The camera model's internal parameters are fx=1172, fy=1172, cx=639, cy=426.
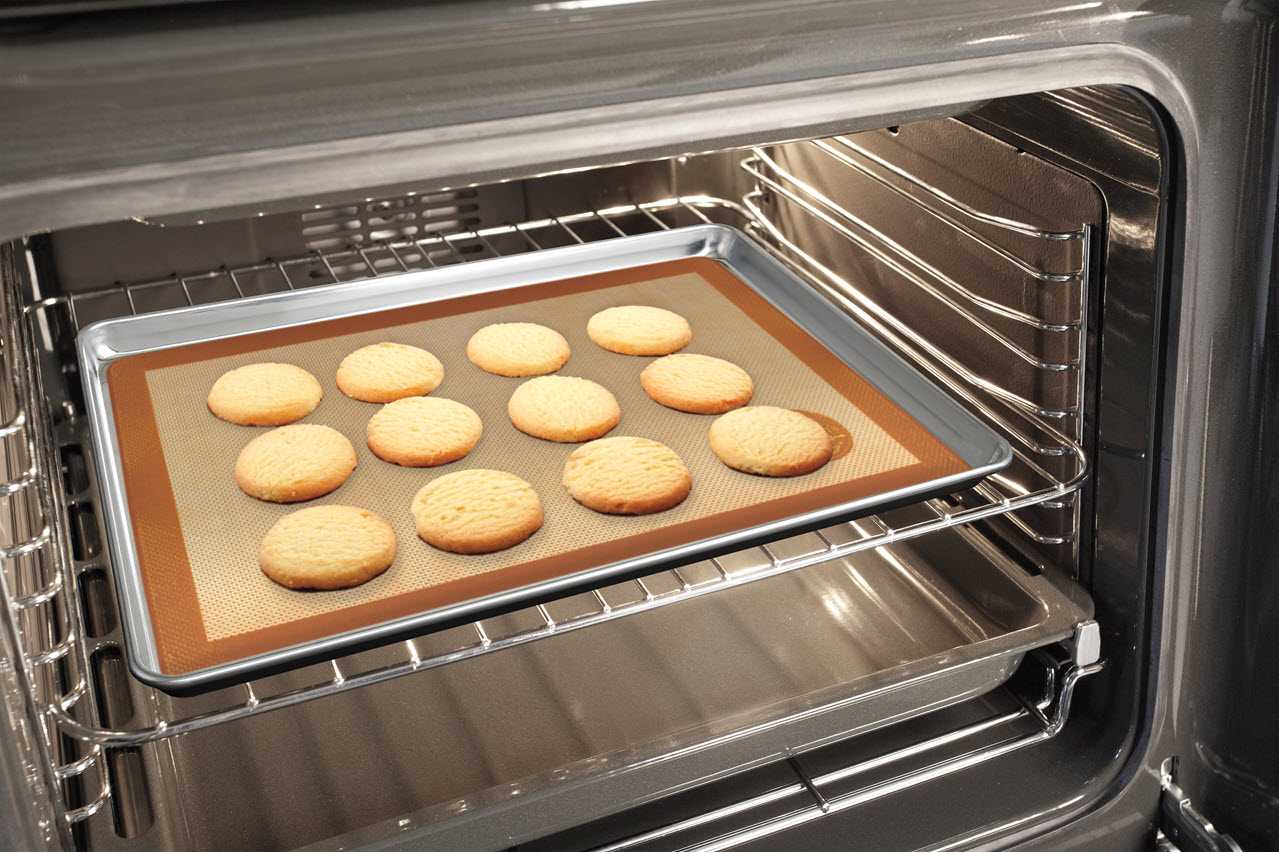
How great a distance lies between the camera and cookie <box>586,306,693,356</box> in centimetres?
132

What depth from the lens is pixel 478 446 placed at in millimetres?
1191

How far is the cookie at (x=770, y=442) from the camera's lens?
1111 millimetres

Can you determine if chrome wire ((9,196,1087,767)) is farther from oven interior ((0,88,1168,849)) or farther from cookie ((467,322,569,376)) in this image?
cookie ((467,322,569,376))

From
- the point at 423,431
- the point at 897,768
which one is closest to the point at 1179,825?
the point at 897,768

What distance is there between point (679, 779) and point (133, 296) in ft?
2.68

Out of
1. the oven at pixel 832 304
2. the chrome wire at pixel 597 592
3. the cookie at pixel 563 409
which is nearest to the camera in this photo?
the oven at pixel 832 304

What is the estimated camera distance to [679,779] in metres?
1.00

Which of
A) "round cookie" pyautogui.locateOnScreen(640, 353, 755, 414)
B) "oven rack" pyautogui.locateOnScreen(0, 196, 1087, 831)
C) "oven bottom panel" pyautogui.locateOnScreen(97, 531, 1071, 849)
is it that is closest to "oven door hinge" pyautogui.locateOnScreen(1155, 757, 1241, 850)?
"oven bottom panel" pyautogui.locateOnScreen(97, 531, 1071, 849)

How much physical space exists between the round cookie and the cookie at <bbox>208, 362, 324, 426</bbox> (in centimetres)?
36

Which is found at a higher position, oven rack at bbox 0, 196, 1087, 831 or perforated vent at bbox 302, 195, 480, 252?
perforated vent at bbox 302, 195, 480, 252

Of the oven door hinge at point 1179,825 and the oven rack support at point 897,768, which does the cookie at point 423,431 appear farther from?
the oven door hinge at point 1179,825

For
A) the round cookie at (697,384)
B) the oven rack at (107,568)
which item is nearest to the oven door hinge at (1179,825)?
the oven rack at (107,568)

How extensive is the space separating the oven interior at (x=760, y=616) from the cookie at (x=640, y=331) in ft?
0.69

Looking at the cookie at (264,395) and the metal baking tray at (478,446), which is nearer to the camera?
the metal baking tray at (478,446)
